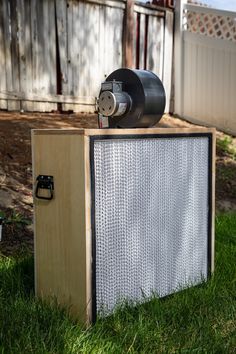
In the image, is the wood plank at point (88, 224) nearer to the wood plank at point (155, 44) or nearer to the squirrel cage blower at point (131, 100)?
the squirrel cage blower at point (131, 100)

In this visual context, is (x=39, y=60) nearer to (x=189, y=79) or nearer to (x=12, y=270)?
(x=189, y=79)

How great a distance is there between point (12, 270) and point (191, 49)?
5.34 meters

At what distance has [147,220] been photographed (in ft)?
7.42

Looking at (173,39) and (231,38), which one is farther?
(173,39)

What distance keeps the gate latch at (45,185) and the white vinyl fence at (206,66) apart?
5.05 metres

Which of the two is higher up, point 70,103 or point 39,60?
point 39,60

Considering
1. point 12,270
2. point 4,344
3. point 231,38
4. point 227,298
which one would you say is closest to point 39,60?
point 231,38

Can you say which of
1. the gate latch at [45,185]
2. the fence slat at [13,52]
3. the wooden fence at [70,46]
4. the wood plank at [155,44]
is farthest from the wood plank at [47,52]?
the gate latch at [45,185]

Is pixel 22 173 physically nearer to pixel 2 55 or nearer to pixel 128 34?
pixel 2 55

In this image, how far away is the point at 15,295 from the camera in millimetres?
2182

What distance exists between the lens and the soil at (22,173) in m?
3.10

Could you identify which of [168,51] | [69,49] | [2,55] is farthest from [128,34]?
[2,55]

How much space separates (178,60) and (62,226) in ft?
18.3

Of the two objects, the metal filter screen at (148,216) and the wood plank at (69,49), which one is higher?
the wood plank at (69,49)
